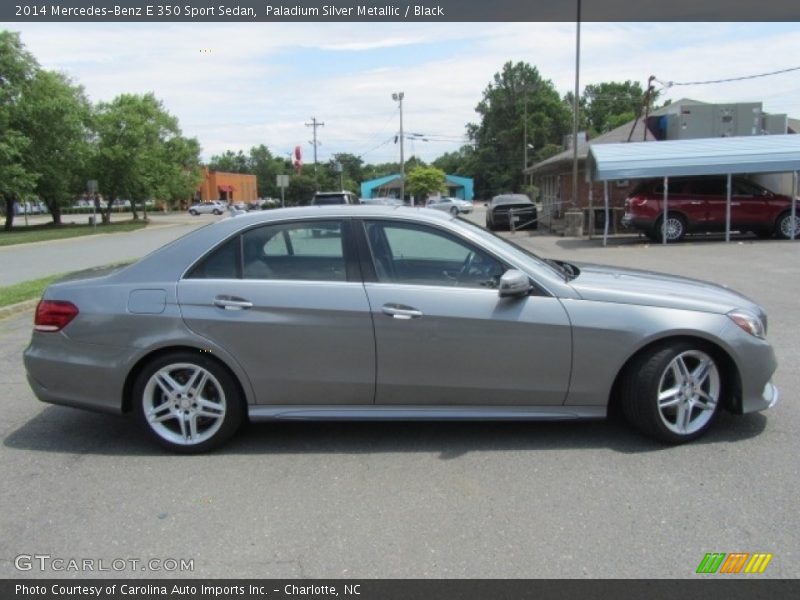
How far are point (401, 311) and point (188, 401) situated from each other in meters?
1.50

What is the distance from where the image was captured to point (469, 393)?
432cm

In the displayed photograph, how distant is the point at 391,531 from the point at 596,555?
38.6 inches

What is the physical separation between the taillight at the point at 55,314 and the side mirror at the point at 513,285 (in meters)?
2.77

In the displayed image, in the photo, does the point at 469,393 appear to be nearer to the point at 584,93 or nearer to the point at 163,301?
the point at 163,301

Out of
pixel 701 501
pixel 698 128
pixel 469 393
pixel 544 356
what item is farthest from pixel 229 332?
pixel 698 128

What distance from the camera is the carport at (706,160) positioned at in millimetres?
18438

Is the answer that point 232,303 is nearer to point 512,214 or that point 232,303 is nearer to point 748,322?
point 748,322

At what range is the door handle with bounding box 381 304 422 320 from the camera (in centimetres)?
425

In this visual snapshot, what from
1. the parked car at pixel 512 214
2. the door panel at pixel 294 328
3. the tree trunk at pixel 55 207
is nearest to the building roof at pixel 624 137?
the parked car at pixel 512 214

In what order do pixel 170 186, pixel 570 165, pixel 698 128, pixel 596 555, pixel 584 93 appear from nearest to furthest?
pixel 596 555, pixel 698 128, pixel 570 165, pixel 170 186, pixel 584 93

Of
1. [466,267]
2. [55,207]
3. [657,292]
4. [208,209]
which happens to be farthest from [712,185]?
[208,209]

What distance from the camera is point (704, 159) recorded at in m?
18.6

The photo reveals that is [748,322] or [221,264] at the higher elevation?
[221,264]
